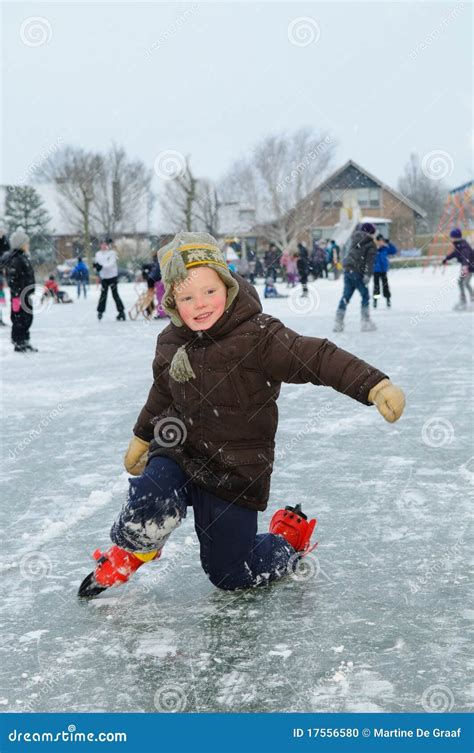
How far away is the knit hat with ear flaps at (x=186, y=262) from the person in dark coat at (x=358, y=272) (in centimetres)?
912

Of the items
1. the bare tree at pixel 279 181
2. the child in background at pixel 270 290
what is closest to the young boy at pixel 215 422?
the child in background at pixel 270 290

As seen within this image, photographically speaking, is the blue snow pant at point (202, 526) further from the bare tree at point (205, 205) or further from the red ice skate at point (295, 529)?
the bare tree at point (205, 205)

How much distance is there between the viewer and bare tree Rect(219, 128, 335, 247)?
52.4 metres

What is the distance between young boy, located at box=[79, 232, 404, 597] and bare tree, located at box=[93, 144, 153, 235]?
53.9 meters

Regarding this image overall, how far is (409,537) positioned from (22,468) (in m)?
2.17

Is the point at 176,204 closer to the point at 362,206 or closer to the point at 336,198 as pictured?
the point at 336,198

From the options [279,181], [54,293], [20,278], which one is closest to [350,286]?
[20,278]

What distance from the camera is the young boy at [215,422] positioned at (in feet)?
8.82

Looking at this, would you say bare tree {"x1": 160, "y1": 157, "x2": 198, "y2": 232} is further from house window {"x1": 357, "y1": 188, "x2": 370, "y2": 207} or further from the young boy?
the young boy

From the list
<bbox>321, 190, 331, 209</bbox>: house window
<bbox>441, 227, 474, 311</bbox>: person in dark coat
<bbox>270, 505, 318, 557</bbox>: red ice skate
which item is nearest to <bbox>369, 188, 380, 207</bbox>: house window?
<bbox>321, 190, 331, 209</bbox>: house window

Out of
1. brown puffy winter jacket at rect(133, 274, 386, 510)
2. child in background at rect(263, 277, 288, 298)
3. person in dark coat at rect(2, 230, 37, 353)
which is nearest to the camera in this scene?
brown puffy winter jacket at rect(133, 274, 386, 510)

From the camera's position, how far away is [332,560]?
3043 mm

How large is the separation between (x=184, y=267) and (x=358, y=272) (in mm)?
9461

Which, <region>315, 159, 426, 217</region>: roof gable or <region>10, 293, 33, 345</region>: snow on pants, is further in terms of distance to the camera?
<region>315, 159, 426, 217</region>: roof gable
